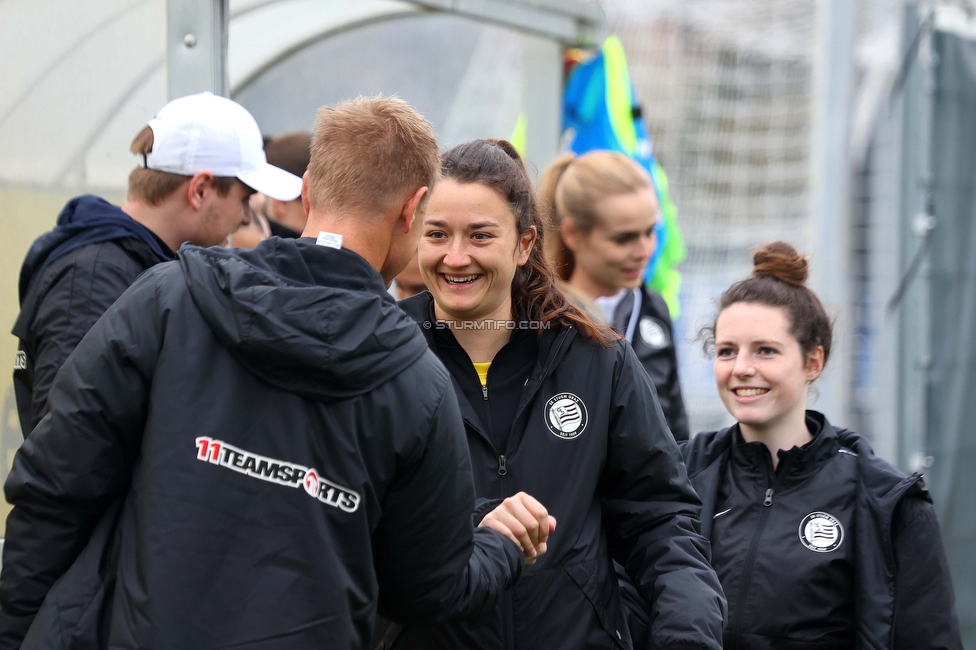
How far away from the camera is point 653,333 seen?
4.23 metres

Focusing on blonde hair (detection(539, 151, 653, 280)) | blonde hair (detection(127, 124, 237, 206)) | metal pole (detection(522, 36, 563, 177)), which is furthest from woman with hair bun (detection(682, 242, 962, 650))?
metal pole (detection(522, 36, 563, 177))

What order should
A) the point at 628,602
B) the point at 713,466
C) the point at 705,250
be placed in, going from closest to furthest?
the point at 628,602 < the point at 713,466 < the point at 705,250

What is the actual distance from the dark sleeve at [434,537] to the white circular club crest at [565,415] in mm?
427

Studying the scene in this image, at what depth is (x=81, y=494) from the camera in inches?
75.2

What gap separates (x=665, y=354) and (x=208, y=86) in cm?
193

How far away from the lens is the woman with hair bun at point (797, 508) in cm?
277

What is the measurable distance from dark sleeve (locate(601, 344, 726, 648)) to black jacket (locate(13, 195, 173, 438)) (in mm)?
1350

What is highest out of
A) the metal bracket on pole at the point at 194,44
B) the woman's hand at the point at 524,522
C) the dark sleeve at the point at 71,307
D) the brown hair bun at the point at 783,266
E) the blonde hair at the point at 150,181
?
the metal bracket on pole at the point at 194,44

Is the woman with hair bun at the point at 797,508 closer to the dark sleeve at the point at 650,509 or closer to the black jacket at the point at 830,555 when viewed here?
the black jacket at the point at 830,555

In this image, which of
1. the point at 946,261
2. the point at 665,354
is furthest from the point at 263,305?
the point at 946,261

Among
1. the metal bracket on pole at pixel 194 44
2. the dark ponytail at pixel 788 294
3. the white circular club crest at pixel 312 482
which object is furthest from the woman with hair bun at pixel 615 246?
the white circular club crest at pixel 312 482

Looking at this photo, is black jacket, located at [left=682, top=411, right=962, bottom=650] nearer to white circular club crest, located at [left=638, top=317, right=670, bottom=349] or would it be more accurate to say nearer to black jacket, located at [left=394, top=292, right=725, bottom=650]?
black jacket, located at [left=394, top=292, right=725, bottom=650]

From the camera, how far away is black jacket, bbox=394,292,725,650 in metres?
2.33

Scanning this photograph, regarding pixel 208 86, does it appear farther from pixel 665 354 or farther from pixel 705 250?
pixel 705 250
